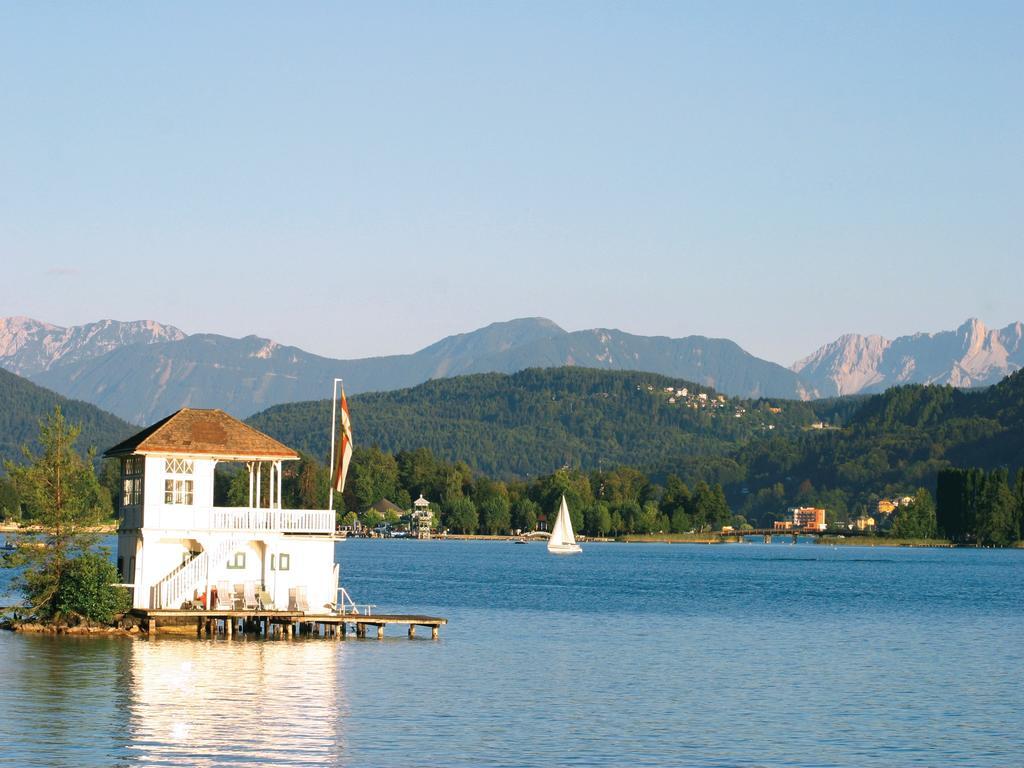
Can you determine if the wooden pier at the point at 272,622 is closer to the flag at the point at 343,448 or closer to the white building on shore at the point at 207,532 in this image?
the white building on shore at the point at 207,532

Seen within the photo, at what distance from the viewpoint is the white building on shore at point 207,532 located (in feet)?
201

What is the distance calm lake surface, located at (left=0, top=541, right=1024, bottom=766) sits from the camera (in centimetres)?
3956

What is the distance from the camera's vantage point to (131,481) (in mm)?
63656

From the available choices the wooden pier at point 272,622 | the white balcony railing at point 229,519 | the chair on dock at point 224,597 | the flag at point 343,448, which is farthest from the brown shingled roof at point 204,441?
the wooden pier at point 272,622

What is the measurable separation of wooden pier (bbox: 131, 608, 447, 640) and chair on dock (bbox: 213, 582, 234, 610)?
1.61 ft

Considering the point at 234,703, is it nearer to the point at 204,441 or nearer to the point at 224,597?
the point at 224,597

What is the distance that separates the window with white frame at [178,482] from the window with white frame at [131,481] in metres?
1.08

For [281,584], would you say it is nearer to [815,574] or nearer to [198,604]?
[198,604]

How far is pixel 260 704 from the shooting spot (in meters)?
45.4

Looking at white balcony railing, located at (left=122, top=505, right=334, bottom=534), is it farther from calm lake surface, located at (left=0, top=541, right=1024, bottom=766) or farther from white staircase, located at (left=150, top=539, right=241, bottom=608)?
calm lake surface, located at (left=0, top=541, right=1024, bottom=766)

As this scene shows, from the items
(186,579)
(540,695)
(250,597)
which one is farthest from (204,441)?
(540,695)

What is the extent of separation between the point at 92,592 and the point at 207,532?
4.66m

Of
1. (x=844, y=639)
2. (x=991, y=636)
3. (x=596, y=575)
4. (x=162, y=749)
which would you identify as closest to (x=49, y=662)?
(x=162, y=749)

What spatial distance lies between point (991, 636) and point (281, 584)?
3547 cm
